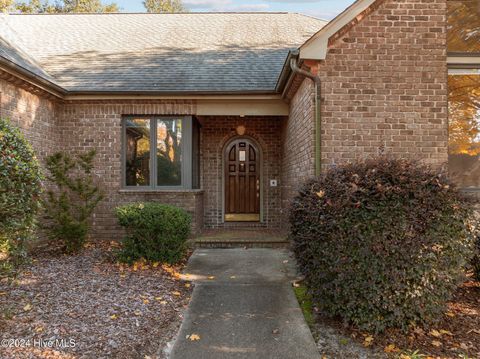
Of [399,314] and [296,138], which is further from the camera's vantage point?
[296,138]

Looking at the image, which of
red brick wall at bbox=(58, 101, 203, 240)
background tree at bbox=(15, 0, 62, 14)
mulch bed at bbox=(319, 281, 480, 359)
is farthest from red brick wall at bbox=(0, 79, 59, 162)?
background tree at bbox=(15, 0, 62, 14)

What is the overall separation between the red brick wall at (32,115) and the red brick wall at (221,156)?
11.9ft

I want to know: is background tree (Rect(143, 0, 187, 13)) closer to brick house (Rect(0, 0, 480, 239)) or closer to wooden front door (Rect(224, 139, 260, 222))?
brick house (Rect(0, 0, 480, 239))

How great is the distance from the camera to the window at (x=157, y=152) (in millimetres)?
8766

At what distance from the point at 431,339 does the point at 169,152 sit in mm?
6549

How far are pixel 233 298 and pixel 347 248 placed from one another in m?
1.80

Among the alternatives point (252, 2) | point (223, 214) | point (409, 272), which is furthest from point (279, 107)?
point (252, 2)

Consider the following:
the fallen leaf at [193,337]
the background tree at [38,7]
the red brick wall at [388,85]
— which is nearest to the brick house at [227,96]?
the red brick wall at [388,85]

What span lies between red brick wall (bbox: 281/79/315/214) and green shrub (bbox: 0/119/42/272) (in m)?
3.98

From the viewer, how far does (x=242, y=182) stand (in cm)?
1046

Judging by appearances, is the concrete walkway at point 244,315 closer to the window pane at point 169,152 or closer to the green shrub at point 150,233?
A: the green shrub at point 150,233

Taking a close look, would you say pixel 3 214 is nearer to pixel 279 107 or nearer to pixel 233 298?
pixel 233 298

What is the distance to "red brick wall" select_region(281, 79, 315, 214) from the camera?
6.21 meters

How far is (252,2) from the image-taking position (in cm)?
2919
